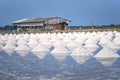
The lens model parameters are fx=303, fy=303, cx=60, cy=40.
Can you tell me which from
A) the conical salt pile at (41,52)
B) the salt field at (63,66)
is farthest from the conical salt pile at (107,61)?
the conical salt pile at (41,52)

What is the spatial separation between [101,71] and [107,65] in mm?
1055

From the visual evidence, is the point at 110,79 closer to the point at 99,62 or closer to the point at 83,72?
the point at 83,72

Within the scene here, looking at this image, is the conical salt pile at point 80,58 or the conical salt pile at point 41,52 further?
the conical salt pile at point 41,52

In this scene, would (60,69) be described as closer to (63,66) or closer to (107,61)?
(63,66)

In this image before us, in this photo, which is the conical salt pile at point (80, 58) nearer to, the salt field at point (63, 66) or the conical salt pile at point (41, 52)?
the salt field at point (63, 66)

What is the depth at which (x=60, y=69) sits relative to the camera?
11125 millimetres

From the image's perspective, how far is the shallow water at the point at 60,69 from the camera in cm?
966

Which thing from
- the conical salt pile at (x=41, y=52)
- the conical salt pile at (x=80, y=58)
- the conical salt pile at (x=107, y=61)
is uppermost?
the conical salt pile at (x=41, y=52)

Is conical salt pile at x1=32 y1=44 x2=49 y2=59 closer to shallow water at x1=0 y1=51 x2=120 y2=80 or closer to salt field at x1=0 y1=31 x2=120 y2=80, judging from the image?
salt field at x1=0 y1=31 x2=120 y2=80

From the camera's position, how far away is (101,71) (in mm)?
10383

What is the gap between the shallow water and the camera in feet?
31.7

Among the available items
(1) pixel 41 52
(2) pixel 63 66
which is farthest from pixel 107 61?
(1) pixel 41 52

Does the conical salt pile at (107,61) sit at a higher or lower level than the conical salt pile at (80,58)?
lower

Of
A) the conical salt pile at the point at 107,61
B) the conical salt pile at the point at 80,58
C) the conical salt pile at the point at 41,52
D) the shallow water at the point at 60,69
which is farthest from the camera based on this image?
the conical salt pile at the point at 41,52
